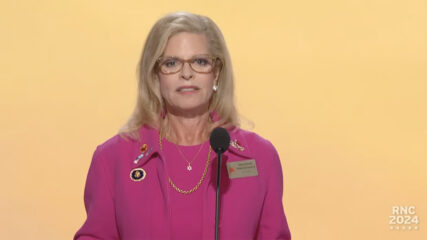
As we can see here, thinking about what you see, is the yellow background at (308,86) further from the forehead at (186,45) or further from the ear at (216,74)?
the forehead at (186,45)

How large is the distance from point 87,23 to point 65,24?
90 mm

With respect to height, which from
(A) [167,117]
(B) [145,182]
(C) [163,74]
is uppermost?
(C) [163,74]

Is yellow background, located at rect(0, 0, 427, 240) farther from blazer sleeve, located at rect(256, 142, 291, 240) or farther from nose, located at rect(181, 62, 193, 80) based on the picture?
nose, located at rect(181, 62, 193, 80)

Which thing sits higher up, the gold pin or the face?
the face

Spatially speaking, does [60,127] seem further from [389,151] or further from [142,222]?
[389,151]

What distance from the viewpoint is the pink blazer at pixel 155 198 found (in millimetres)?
1902

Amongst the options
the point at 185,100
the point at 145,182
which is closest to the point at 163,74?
the point at 185,100

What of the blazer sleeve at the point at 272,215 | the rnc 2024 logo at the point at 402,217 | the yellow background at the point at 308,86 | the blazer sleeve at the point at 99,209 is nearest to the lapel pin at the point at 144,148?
the blazer sleeve at the point at 99,209

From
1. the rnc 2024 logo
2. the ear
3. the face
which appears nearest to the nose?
the face

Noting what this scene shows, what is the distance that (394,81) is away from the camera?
2.94m

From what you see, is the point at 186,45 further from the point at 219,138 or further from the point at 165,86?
the point at 219,138

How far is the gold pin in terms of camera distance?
1.96 meters

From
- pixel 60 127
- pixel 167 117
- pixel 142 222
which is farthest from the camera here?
pixel 60 127

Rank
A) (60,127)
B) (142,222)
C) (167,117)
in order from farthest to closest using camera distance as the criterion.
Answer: (60,127)
(167,117)
(142,222)
